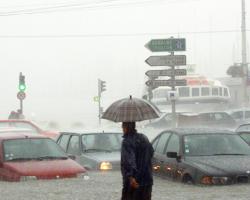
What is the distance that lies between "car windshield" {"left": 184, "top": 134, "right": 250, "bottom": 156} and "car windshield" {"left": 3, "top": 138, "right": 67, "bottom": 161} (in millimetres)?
2893

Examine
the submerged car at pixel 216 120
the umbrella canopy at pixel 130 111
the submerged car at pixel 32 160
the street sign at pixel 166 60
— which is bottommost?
the submerged car at pixel 216 120

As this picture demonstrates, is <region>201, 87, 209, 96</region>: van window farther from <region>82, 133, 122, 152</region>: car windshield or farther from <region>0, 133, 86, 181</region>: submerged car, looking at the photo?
<region>0, 133, 86, 181</region>: submerged car

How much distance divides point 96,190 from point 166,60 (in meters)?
12.9

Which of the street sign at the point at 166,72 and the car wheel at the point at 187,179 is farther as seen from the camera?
the street sign at the point at 166,72

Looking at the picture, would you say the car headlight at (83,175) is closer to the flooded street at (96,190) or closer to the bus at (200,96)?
the flooded street at (96,190)

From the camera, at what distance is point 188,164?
42.8 ft

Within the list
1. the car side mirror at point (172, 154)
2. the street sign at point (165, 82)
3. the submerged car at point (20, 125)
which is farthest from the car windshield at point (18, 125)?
the car side mirror at point (172, 154)

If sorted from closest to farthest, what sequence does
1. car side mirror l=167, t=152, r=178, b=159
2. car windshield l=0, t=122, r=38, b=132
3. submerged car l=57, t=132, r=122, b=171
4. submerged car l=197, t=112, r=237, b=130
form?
car side mirror l=167, t=152, r=178, b=159
submerged car l=57, t=132, r=122, b=171
car windshield l=0, t=122, r=38, b=132
submerged car l=197, t=112, r=237, b=130

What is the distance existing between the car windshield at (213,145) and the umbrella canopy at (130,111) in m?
4.71

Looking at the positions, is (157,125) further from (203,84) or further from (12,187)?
(12,187)

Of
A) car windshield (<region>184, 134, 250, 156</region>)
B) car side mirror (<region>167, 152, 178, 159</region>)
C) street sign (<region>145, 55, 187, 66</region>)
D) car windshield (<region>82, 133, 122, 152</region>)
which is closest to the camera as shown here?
car side mirror (<region>167, 152, 178, 159</region>)

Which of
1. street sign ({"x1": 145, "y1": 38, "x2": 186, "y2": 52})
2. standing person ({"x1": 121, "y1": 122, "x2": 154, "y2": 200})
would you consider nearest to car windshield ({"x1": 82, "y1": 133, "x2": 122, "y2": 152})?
street sign ({"x1": 145, "y1": 38, "x2": 186, "y2": 52})

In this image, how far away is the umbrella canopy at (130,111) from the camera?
8.66m

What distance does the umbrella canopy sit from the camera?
866 centimetres
